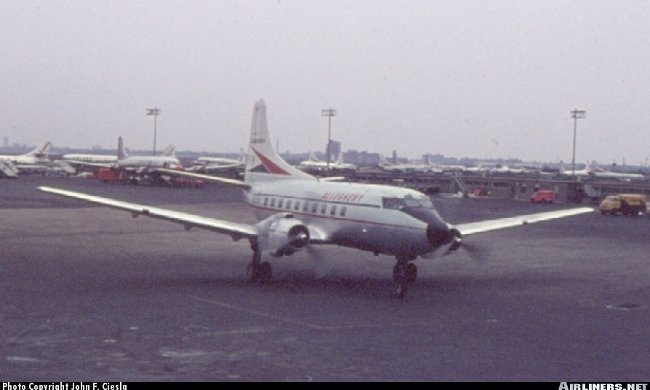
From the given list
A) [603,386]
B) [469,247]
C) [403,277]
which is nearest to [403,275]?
[403,277]

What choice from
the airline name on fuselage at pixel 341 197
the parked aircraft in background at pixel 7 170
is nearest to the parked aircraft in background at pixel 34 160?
the parked aircraft in background at pixel 7 170

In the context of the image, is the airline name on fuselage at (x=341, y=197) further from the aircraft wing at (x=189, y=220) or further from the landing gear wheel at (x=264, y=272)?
the landing gear wheel at (x=264, y=272)

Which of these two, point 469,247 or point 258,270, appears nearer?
point 258,270

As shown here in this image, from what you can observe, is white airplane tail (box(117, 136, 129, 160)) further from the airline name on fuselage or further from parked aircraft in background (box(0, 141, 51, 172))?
the airline name on fuselage

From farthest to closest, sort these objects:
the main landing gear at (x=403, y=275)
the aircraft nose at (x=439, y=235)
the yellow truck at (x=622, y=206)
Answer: the yellow truck at (x=622, y=206) < the main landing gear at (x=403, y=275) < the aircraft nose at (x=439, y=235)

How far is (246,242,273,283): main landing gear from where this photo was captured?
85.9 ft

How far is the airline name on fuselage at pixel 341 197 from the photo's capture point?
26828 mm

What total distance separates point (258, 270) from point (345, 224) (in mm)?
3137

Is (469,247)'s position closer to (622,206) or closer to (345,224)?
(345,224)

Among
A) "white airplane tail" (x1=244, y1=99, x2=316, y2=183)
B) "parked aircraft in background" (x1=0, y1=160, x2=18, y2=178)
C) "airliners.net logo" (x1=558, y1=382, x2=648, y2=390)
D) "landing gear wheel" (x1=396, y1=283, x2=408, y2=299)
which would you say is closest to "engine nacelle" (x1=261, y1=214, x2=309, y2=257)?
"landing gear wheel" (x1=396, y1=283, x2=408, y2=299)

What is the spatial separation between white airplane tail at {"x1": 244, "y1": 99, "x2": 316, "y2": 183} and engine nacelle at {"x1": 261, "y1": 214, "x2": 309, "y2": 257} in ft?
23.1

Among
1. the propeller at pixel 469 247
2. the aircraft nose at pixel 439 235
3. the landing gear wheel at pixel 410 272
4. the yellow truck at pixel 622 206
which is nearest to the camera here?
the aircraft nose at pixel 439 235

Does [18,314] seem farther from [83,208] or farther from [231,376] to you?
[83,208]

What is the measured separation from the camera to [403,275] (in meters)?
24.5
